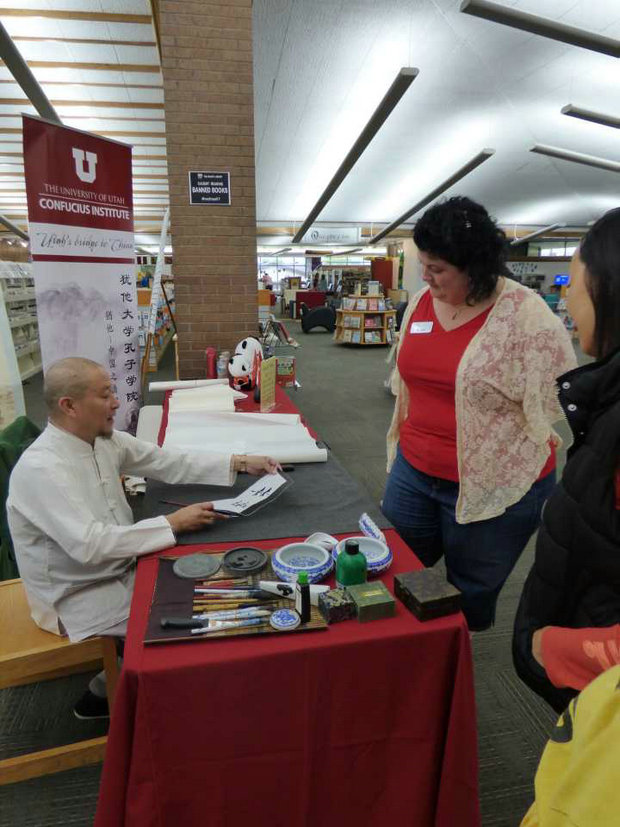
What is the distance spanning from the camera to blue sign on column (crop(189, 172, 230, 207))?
3559mm

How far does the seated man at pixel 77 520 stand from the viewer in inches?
49.1

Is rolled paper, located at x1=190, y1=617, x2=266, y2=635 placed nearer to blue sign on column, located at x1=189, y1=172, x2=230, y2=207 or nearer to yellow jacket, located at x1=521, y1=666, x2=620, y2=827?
yellow jacket, located at x1=521, y1=666, x2=620, y2=827

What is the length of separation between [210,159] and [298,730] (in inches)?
141

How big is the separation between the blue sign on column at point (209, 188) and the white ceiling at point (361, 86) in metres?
2.84

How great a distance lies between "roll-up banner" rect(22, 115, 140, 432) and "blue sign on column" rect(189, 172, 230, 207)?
871 mm

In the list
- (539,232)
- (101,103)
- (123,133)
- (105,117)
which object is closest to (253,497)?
(101,103)

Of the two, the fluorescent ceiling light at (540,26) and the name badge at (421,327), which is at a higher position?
the fluorescent ceiling light at (540,26)

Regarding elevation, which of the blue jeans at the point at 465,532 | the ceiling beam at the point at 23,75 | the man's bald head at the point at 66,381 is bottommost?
the blue jeans at the point at 465,532

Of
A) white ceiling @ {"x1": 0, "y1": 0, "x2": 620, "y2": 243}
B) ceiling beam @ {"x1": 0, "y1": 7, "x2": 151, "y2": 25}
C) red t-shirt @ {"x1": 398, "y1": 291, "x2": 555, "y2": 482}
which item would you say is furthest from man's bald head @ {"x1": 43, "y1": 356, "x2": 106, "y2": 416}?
ceiling beam @ {"x1": 0, "y1": 7, "x2": 151, "y2": 25}

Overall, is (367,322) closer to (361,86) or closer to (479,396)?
(361,86)

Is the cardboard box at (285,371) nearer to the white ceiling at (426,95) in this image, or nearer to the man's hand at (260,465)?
the man's hand at (260,465)

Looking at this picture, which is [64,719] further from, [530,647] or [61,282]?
[61,282]

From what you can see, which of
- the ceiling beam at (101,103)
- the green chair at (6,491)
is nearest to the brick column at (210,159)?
the green chair at (6,491)

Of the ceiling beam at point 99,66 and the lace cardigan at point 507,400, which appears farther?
the ceiling beam at point 99,66
